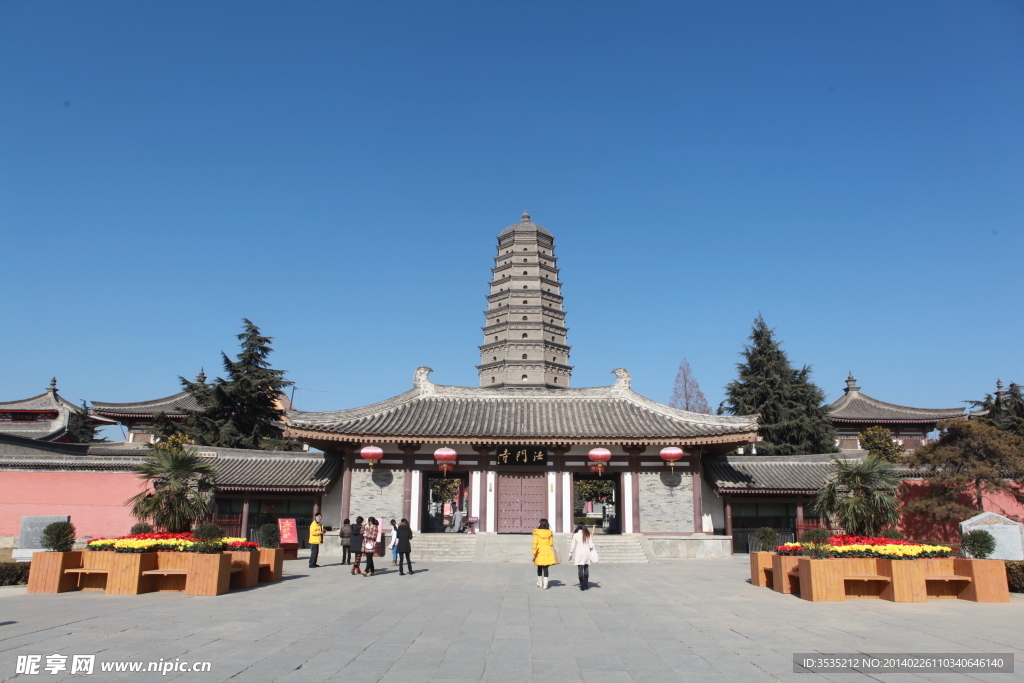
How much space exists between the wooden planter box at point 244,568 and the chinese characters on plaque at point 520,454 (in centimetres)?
1046

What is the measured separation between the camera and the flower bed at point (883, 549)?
1011 centimetres

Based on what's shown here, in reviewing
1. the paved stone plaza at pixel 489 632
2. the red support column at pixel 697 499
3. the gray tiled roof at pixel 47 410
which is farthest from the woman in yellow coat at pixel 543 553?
the gray tiled roof at pixel 47 410

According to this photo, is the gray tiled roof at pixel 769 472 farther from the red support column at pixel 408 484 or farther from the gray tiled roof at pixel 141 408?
the gray tiled roof at pixel 141 408

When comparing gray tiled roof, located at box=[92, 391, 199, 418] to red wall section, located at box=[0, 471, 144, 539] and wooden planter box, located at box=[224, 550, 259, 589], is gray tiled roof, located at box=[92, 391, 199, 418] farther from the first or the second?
wooden planter box, located at box=[224, 550, 259, 589]

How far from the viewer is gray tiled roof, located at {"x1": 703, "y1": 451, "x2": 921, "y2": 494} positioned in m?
21.6

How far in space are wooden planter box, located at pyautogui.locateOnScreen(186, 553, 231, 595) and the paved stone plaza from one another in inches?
11.4

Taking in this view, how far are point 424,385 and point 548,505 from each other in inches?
273

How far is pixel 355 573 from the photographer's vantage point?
14.3 meters

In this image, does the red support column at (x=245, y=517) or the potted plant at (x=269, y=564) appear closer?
the potted plant at (x=269, y=564)

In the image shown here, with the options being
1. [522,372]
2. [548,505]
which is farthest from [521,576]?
[522,372]

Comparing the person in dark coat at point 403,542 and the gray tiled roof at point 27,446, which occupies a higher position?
the gray tiled roof at point 27,446

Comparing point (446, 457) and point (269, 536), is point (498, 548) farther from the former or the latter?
point (269, 536)

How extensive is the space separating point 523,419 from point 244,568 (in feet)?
41.6

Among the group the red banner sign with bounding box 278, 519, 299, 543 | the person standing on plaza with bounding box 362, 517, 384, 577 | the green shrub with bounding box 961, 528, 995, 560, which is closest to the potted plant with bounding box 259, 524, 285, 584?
the person standing on plaza with bounding box 362, 517, 384, 577
